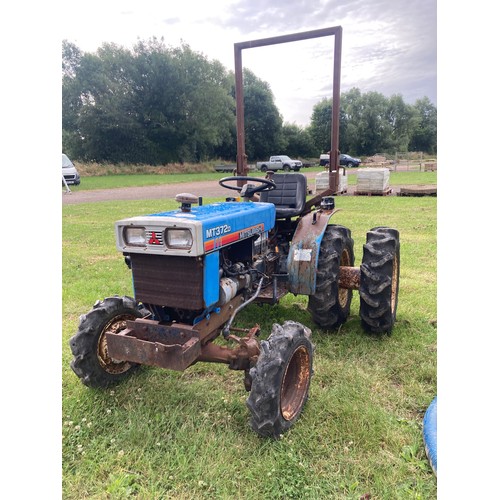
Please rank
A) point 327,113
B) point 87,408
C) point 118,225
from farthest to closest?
point 327,113 → point 87,408 → point 118,225

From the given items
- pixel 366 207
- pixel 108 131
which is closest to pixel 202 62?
pixel 108 131

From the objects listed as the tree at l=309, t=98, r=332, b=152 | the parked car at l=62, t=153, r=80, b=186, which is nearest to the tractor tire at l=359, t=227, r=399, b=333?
the tree at l=309, t=98, r=332, b=152

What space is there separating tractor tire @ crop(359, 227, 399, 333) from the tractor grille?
160 cm

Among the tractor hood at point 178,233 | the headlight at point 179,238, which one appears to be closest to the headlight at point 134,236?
the tractor hood at point 178,233

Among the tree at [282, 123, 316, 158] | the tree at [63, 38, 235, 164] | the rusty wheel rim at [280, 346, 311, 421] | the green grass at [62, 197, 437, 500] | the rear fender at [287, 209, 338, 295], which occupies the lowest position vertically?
the green grass at [62, 197, 437, 500]

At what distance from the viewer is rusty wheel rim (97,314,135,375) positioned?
283 centimetres

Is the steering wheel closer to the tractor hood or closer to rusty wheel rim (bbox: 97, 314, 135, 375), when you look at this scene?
the tractor hood

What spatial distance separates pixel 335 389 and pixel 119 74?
34656mm

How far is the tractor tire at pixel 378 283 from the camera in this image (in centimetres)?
342

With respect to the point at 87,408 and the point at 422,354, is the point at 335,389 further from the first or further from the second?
the point at 87,408

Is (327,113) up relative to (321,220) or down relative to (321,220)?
up

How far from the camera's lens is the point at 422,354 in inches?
130

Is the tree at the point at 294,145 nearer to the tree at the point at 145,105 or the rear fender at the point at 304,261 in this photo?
the tree at the point at 145,105

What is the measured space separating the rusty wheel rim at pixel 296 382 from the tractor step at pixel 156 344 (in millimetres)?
596
